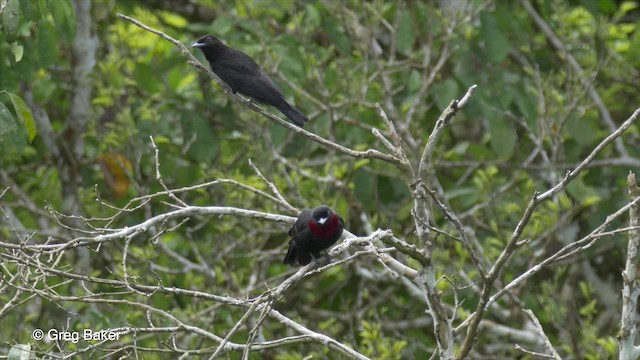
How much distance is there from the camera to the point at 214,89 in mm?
9258

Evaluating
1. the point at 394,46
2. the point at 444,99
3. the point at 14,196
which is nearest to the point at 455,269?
the point at 444,99

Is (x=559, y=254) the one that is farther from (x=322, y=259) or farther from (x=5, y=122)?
(x=5, y=122)

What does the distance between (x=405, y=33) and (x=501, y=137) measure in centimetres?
98

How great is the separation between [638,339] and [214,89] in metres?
3.94

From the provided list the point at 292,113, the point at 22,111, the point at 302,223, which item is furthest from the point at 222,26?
the point at 22,111

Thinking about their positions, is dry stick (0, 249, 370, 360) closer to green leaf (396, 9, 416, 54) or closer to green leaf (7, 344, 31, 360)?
green leaf (7, 344, 31, 360)

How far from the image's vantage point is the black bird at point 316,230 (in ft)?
18.0

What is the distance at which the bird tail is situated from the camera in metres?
7.11

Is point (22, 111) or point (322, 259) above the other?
point (22, 111)

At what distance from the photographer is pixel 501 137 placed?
7.86 m

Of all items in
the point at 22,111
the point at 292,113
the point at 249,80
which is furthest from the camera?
the point at 249,80

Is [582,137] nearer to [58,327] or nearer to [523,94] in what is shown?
[523,94]

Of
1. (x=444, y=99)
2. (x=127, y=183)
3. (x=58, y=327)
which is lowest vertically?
(x=58, y=327)

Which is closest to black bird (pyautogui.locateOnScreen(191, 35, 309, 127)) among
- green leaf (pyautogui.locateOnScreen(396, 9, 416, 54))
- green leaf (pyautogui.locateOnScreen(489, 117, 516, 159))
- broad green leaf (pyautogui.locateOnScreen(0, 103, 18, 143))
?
green leaf (pyautogui.locateOnScreen(396, 9, 416, 54))
